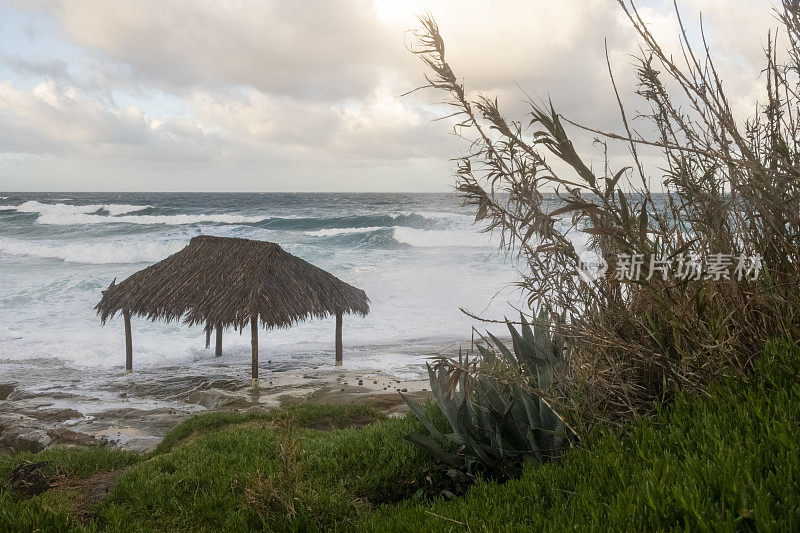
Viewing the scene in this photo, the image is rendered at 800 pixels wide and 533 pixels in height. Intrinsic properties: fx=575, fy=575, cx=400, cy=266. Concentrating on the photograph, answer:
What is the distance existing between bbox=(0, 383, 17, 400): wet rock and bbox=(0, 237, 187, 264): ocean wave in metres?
28.0

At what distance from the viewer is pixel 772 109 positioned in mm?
3150

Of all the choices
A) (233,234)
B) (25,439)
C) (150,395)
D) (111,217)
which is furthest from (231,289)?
(111,217)

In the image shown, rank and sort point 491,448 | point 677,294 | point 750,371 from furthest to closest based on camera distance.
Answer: point 491,448 < point 750,371 < point 677,294

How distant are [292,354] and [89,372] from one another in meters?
6.09

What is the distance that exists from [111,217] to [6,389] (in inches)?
1871

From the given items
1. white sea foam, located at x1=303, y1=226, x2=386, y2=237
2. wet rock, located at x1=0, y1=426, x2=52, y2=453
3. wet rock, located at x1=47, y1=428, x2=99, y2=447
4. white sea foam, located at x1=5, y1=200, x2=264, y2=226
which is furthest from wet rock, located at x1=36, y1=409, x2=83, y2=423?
white sea foam, located at x1=5, y1=200, x2=264, y2=226

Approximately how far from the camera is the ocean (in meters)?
17.9

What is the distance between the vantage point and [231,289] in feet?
44.4

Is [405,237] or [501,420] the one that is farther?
[405,237]

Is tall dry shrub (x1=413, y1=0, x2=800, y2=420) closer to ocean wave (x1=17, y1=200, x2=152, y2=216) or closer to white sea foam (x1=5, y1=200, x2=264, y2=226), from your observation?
white sea foam (x1=5, y1=200, x2=264, y2=226)

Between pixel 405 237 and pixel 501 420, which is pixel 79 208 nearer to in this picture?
pixel 405 237

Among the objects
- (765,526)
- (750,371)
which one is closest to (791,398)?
(750,371)

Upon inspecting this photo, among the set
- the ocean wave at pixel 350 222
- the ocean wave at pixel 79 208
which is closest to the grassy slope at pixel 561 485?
the ocean wave at pixel 350 222

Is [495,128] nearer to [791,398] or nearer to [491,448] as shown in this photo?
[791,398]
